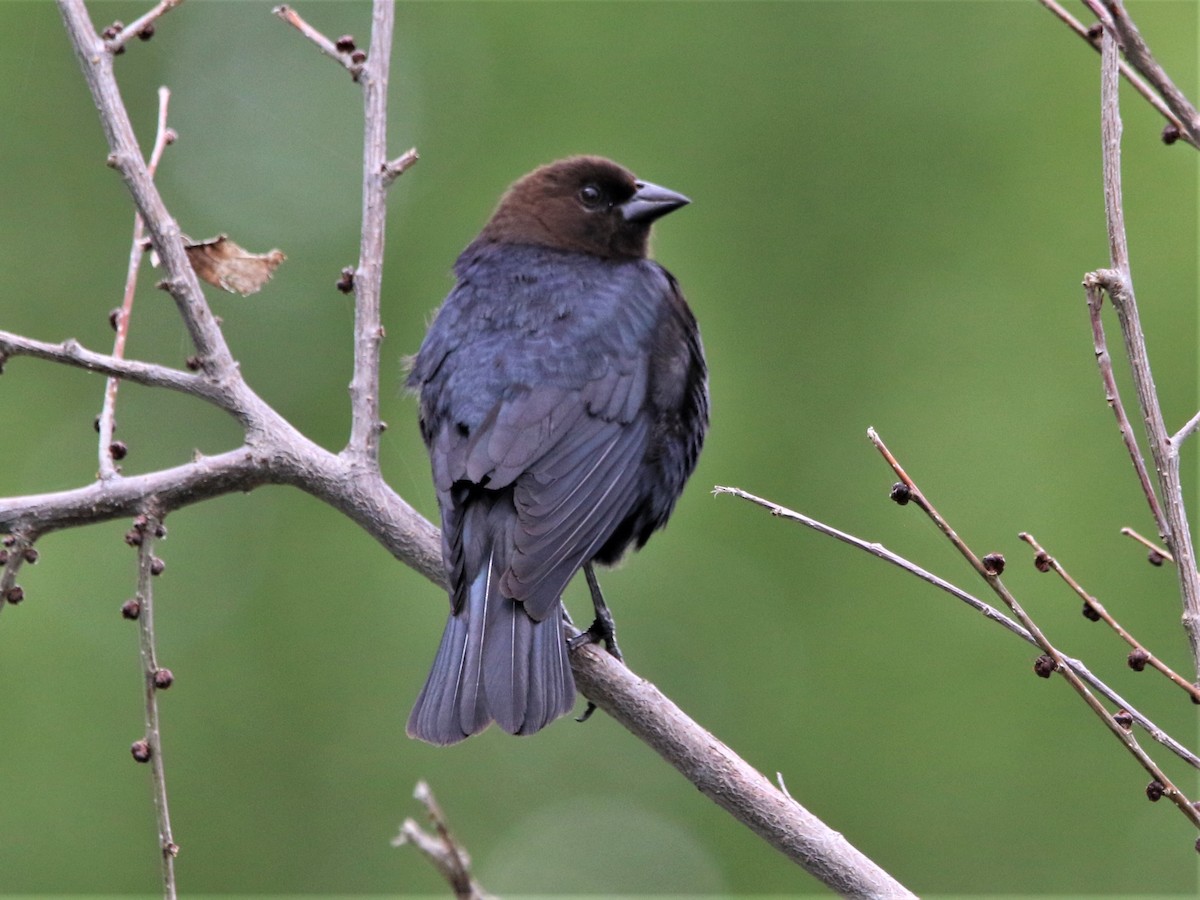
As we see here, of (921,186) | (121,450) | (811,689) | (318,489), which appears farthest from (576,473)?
(921,186)

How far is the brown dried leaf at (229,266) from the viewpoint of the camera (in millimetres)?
3324

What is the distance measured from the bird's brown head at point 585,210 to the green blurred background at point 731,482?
2.76m

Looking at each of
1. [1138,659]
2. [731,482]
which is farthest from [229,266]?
[731,482]

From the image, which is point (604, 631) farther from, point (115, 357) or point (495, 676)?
point (115, 357)

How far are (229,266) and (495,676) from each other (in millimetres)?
1136

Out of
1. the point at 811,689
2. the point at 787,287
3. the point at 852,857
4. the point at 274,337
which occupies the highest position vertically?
the point at 274,337

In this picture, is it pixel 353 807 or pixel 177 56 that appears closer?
pixel 353 807

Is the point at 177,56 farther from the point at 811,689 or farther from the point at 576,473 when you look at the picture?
the point at 576,473

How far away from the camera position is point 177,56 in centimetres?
1012

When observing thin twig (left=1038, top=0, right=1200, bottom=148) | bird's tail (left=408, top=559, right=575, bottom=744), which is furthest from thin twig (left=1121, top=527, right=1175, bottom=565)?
bird's tail (left=408, top=559, right=575, bottom=744)

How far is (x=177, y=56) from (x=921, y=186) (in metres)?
5.26

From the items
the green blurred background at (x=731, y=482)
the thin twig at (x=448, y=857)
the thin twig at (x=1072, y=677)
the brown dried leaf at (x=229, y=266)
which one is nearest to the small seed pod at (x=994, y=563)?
the thin twig at (x=1072, y=677)

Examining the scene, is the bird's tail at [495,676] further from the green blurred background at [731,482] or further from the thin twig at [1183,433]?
the green blurred background at [731,482]

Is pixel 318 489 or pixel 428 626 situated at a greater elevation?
pixel 428 626
